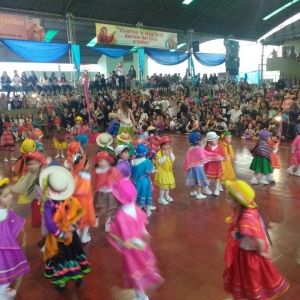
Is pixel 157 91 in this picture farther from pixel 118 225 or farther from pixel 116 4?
pixel 118 225

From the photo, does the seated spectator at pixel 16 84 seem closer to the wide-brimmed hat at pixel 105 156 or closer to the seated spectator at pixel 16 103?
the seated spectator at pixel 16 103

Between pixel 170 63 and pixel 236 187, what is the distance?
1685cm

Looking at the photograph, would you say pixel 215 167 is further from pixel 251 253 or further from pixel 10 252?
pixel 10 252

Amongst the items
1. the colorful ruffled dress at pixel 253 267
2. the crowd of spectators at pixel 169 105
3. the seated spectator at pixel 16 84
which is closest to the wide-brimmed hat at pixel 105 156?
Result: the colorful ruffled dress at pixel 253 267

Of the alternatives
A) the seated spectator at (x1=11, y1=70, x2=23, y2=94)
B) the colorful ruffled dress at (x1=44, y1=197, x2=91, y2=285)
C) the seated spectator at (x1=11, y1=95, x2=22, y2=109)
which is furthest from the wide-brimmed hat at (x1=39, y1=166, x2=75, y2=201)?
the seated spectator at (x1=11, y1=70, x2=23, y2=94)

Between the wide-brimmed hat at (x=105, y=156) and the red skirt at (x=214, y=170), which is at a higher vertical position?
the wide-brimmed hat at (x=105, y=156)

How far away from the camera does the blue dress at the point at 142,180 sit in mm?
4828

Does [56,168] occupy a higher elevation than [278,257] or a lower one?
higher

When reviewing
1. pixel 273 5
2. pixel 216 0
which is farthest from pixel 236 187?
pixel 273 5

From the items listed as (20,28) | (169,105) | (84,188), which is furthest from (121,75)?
(84,188)

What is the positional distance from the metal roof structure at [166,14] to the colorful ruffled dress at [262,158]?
41.2 feet

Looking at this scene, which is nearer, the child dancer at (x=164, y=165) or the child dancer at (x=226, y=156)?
the child dancer at (x=164, y=165)

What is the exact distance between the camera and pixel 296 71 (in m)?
22.8

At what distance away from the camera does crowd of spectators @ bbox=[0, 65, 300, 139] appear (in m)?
12.9
